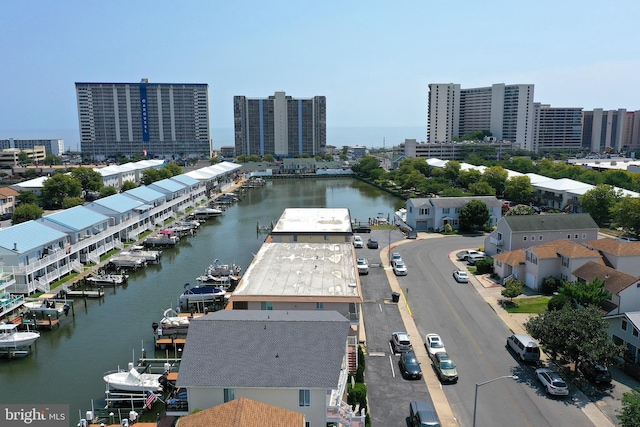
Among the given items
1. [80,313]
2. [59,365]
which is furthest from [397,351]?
[80,313]

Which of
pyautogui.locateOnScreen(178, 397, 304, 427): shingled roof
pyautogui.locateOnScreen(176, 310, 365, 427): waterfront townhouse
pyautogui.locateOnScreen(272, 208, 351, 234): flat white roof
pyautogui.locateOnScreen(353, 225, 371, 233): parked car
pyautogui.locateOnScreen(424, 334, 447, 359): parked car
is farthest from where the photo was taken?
pyautogui.locateOnScreen(353, 225, 371, 233): parked car

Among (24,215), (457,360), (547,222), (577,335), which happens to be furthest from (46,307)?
(547,222)

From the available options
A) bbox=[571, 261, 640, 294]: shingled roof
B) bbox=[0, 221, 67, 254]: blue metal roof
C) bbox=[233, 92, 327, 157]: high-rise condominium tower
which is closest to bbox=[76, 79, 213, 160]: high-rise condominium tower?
bbox=[233, 92, 327, 157]: high-rise condominium tower

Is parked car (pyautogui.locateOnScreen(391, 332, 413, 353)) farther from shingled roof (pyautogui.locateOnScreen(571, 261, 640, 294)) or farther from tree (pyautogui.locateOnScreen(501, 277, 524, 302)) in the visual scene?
shingled roof (pyautogui.locateOnScreen(571, 261, 640, 294))

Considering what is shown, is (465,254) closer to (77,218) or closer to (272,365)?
(272,365)

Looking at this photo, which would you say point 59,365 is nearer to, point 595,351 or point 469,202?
point 595,351

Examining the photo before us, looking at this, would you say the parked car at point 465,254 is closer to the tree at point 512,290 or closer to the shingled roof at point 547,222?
the shingled roof at point 547,222
